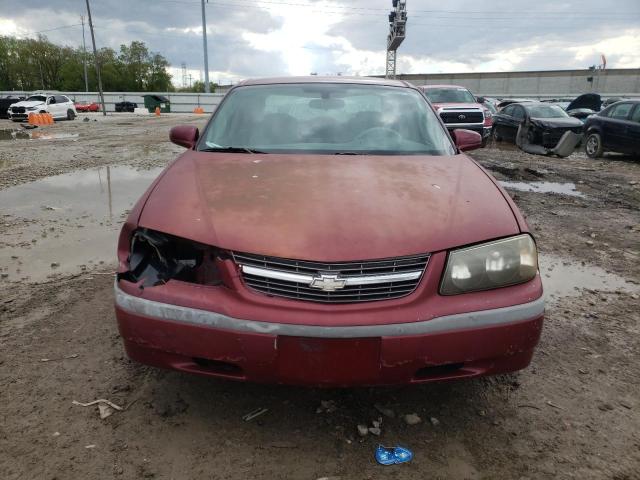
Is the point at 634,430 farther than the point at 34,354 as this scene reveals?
No

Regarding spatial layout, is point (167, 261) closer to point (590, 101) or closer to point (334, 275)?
point (334, 275)

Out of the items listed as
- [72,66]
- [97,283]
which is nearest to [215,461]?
[97,283]

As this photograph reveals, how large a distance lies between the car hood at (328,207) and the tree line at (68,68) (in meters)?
98.3

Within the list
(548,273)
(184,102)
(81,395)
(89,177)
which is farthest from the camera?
(184,102)

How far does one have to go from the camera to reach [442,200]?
89.0 inches

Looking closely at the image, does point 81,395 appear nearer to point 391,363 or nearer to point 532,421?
point 391,363

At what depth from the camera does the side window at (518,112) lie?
14541 millimetres

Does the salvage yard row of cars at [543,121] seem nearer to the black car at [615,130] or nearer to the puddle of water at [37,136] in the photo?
the black car at [615,130]

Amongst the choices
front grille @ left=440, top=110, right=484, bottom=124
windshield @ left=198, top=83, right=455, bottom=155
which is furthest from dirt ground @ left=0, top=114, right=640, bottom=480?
front grille @ left=440, top=110, right=484, bottom=124

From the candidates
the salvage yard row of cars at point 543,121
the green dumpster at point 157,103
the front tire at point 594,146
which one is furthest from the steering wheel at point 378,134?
the green dumpster at point 157,103

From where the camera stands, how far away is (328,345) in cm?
179

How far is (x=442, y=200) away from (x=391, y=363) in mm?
838

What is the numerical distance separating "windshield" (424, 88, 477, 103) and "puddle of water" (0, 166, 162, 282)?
9659 millimetres

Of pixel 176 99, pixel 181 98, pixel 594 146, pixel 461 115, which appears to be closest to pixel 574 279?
pixel 594 146
